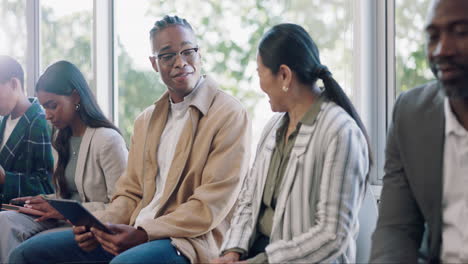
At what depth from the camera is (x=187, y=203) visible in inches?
99.0

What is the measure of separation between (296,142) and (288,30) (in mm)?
367

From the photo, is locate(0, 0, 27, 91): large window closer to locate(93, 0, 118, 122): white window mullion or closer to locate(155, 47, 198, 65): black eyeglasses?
locate(93, 0, 118, 122): white window mullion

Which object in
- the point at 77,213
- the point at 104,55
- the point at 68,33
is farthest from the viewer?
the point at 68,33

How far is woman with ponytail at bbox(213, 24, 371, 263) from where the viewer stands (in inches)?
74.8

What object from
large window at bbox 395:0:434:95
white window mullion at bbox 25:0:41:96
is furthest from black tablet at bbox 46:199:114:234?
white window mullion at bbox 25:0:41:96

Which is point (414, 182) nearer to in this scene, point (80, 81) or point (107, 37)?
point (80, 81)

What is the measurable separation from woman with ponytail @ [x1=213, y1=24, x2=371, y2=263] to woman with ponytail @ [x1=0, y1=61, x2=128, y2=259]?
3.43 ft

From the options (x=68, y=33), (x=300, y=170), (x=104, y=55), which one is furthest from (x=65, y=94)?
(x=300, y=170)

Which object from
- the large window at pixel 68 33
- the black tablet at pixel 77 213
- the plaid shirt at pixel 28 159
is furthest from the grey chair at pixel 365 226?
the large window at pixel 68 33

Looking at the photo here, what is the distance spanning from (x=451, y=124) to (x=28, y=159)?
2.63 m

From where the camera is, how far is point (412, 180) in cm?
156

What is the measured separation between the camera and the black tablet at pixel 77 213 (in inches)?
92.0

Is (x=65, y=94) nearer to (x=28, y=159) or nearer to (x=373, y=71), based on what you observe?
(x=28, y=159)

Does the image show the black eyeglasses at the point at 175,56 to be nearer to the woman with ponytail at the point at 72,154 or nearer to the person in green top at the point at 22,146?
the woman with ponytail at the point at 72,154
